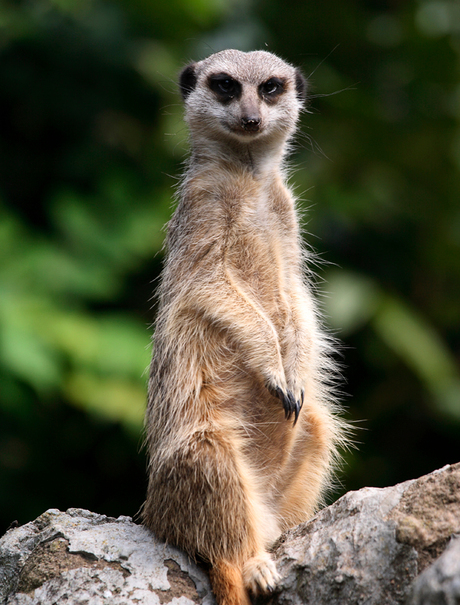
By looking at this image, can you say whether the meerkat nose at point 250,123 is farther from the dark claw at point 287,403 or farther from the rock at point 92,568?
the rock at point 92,568

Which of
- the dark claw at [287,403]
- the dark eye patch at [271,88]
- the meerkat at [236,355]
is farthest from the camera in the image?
the dark eye patch at [271,88]

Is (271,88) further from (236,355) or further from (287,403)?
Answer: (287,403)

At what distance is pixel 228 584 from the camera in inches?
114

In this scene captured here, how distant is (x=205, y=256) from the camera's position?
11.7ft

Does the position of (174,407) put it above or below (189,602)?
above

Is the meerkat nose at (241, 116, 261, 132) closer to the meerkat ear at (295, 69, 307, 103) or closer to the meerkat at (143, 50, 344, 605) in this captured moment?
the meerkat at (143, 50, 344, 605)

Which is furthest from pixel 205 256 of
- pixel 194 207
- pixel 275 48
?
pixel 275 48

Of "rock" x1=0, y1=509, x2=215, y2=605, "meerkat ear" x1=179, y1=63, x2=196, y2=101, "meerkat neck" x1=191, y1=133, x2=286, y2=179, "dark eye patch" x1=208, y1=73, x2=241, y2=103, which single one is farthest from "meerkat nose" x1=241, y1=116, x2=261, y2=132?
"rock" x1=0, y1=509, x2=215, y2=605

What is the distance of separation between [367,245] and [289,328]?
3913 mm

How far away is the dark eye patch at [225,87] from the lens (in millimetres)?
3910

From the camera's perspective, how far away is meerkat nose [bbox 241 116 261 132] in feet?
12.0

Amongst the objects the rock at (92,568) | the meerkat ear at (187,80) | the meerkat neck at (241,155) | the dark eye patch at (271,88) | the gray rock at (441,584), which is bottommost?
the rock at (92,568)

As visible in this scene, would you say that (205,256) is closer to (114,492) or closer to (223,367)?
(223,367)

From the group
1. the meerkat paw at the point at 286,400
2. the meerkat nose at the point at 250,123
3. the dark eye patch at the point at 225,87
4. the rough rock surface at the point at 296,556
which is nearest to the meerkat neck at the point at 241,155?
the meerkat nose at the point at 250,123
